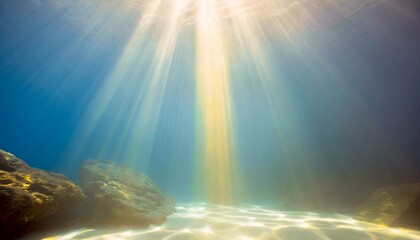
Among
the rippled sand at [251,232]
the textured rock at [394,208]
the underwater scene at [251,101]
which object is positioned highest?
the underwater scene at [251,101]

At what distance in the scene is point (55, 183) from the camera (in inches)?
176

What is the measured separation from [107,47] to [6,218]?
1543 centimetres

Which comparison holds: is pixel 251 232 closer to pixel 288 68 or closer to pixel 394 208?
pixel 394 208

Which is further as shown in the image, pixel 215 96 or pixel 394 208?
pixel 215 96

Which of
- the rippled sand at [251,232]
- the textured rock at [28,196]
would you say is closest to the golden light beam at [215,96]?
the rippled sand at [251,232]

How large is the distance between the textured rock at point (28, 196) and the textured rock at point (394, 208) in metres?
6.43

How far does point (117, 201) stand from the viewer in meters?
4.84

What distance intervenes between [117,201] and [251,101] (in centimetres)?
2045

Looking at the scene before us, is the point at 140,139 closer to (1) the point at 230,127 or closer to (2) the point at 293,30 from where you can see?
(1) the point at 230,127

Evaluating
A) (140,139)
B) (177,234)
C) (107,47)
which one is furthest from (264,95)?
(140,139)

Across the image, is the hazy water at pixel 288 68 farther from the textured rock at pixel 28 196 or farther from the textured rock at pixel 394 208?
the textured rock at pixel 28 196

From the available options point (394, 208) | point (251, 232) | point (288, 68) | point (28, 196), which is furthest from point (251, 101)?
point (28, 196)

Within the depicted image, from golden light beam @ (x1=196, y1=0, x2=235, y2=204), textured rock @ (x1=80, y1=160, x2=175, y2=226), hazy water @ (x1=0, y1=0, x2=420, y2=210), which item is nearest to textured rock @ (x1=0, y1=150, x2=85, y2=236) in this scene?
textured rock @ (x1=80, y1=160, x2=175, y2=226)

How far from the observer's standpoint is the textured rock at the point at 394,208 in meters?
4.55
